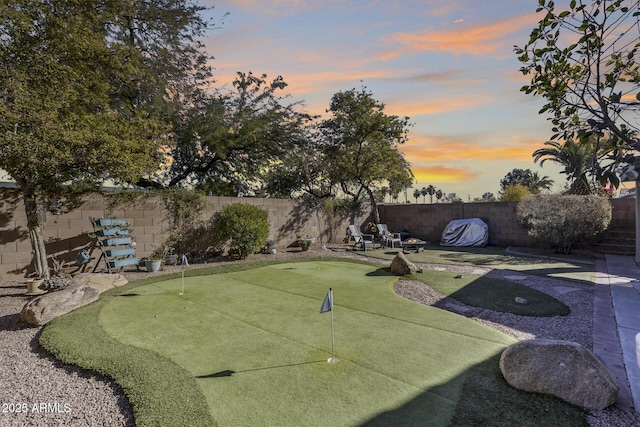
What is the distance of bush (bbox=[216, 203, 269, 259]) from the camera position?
9.62 meters

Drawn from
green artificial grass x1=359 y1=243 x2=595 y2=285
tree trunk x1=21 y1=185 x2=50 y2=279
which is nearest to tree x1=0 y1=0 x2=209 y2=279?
tree trunk x1=21 y1=185 x2=50 y2=279

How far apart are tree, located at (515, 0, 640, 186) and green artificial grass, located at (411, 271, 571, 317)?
3.46 meters

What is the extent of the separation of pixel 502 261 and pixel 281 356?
8.43 metres

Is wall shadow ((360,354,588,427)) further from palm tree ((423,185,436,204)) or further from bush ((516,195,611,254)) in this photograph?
palm tree ((423,185,436,204))

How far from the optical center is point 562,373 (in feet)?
8.42

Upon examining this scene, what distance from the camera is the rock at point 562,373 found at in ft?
8.04

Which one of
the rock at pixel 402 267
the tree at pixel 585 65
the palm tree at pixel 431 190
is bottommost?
the rock at pixel 402 267

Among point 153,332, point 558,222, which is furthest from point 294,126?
point 153,332

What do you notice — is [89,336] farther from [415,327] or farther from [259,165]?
[259,165]

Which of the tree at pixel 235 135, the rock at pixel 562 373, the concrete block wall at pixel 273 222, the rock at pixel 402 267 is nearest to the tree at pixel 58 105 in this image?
the concrete block wall at pixel 273 222

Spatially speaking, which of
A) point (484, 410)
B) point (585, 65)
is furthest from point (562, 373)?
point (585, 65)

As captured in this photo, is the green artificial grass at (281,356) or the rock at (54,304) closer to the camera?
the green artificial grass at (281,356)

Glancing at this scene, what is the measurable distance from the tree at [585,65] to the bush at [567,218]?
9200mm

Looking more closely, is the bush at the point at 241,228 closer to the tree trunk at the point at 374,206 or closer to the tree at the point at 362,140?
the tree at the point at 362,140
